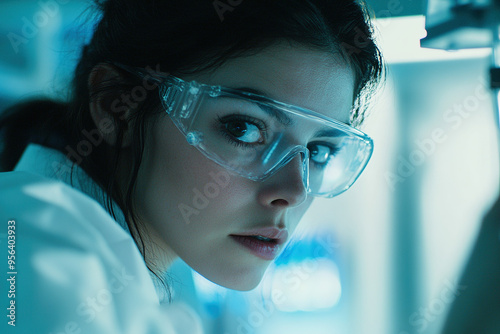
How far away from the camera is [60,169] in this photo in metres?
0.67

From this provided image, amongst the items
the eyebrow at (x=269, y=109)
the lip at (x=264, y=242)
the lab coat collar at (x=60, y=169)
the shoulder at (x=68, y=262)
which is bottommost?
the lab coat collar at (x=60, y=169)

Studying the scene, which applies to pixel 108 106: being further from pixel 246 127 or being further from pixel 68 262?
pixel 68 262

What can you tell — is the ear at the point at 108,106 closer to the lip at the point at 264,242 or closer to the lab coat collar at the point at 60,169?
the lab coat collar at the point at 60,169

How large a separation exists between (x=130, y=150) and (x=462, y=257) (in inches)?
43.6

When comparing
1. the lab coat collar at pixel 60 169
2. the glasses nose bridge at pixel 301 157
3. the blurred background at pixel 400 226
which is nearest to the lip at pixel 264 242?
the glasses nose bridge at pixel 301 157

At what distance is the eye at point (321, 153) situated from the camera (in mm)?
838

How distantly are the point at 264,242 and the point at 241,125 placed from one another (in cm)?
22

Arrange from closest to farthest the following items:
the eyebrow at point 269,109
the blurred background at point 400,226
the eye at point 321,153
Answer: the eyebrow at point 269,109
the eye at point 321,153
the blurred background at point 400,226

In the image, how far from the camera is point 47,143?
0.74m

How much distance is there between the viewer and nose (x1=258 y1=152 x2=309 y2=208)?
681 mm

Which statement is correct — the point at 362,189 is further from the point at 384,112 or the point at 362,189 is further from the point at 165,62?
the point at 165,62

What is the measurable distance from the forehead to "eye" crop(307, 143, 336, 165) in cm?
13

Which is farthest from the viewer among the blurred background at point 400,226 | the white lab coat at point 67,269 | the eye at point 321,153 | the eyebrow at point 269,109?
the blurred background at point 400,226

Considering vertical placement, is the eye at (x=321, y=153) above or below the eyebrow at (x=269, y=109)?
below
